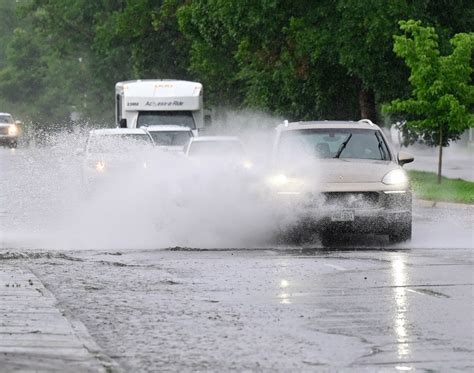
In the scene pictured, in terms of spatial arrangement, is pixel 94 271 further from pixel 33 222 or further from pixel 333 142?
pixel 33 222

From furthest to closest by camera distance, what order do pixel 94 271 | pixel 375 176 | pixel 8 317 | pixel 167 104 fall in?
pixel 167 104 < pixel 375 176 < pixel 94 271 < pixel 8 317

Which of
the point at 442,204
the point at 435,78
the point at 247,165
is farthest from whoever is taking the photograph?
the point at 435,78

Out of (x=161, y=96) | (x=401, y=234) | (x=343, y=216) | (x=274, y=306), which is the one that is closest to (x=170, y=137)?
(x=161, y=96)

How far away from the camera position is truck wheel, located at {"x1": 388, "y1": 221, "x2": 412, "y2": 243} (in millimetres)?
19047

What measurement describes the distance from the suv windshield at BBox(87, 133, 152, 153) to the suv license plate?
11.7 metres

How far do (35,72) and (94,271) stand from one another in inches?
4790

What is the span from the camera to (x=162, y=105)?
46.4m

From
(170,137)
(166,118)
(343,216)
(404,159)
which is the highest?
(404,159)

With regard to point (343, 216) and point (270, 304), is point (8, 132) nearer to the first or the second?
point (343, 216)

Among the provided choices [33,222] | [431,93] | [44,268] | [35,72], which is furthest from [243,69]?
[35,72]

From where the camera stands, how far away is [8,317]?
11289 millimetres

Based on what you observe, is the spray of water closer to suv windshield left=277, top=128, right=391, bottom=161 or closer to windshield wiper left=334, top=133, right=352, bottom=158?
suv windshield left=277, top=128, right=391, bottom=161

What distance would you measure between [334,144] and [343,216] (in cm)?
194

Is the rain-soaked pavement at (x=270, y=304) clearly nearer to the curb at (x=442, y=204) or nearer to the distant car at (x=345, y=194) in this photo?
the distant car at (x=345, y=194)
